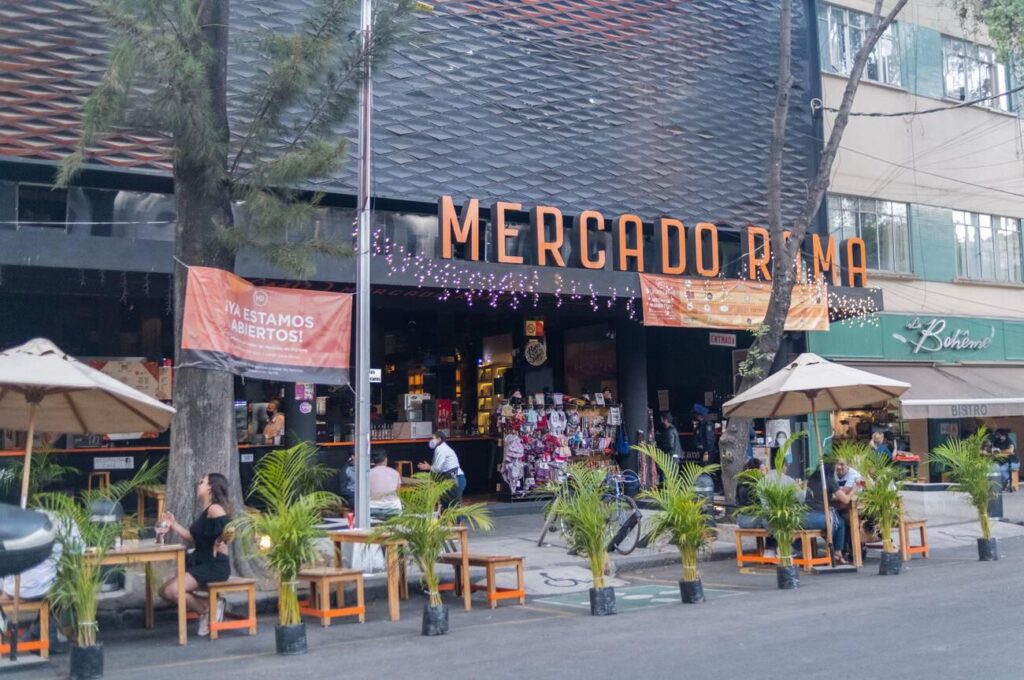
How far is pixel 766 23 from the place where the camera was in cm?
2439

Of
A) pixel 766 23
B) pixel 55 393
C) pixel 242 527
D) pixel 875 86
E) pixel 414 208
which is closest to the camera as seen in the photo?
pixel 55 393

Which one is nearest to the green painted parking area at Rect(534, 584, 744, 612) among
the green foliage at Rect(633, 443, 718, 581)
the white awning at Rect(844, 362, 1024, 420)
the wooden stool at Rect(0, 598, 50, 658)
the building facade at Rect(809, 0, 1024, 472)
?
the green foliage at Rect(633, 443, 718, 581)

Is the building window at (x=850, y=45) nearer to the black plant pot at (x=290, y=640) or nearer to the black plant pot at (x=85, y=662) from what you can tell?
the black plant pot at (x=290, y=640)

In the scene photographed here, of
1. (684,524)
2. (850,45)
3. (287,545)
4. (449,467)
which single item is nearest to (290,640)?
(287,545)

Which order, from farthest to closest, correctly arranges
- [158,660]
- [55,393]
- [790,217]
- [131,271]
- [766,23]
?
[766,23], [790,217], [131,271], [55,393], [158,660]

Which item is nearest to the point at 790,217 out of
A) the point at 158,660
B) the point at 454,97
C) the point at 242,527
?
the point at 454,97

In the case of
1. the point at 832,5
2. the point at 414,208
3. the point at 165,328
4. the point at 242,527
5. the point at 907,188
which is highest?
the point at 832,5

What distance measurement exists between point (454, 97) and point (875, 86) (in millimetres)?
12150

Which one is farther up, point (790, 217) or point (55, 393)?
point (790, 217)

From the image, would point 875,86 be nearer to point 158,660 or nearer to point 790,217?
point 790,217

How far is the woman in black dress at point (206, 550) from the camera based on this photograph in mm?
9969

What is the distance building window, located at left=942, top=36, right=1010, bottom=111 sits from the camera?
27.7 m

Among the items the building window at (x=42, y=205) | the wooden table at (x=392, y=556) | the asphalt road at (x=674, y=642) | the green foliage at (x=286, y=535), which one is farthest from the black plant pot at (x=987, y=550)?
the building window at (x=42, y=205)

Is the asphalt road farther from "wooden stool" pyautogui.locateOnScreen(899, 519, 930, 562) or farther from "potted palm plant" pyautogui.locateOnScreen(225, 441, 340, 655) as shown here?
"wooden stool" pyautogui.locateOnScreen(899, 519, 930, 562)
